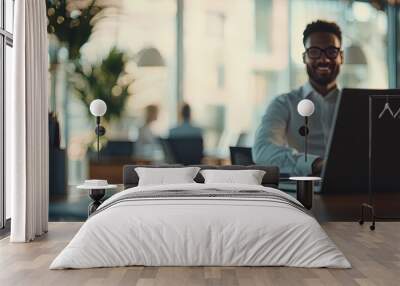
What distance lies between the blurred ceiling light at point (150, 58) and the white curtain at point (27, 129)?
160 cm

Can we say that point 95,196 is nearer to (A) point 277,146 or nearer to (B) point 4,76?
(B) point 4,76

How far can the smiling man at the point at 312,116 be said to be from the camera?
7.97m

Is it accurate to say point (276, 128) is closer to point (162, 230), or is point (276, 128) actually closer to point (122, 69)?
point (122, 69)

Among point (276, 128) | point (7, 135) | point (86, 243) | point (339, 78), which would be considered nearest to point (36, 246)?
A: point (86, 243)

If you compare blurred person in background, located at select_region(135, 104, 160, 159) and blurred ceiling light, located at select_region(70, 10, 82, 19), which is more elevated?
blurred ceiling light, located at select_region(70, 10, 82, 19)

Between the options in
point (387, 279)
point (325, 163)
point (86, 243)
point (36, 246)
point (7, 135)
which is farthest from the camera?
point (325, 163)

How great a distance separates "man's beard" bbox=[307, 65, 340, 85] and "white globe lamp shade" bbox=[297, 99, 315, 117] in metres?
0.48

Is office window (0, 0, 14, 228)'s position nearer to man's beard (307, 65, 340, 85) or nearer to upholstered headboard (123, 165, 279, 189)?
upholstered headboard (123, 165, 279, 189)

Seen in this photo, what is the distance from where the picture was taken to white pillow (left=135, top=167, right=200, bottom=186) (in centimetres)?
717

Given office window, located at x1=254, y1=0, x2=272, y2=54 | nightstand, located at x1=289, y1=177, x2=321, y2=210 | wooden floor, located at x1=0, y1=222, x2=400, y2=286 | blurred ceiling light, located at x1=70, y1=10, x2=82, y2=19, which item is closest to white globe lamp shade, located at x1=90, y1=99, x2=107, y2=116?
blurred ceiling light, located at x1=70, y1=10, x2=82, y2=19

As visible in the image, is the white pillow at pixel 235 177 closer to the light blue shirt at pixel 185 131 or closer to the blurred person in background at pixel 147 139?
the light blue shirt at pixel 185 131

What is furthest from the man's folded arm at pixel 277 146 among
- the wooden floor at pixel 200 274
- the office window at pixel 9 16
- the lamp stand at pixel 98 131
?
the office window at pixel 9 16

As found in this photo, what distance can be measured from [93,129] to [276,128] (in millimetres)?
2349

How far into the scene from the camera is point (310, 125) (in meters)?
7.99
